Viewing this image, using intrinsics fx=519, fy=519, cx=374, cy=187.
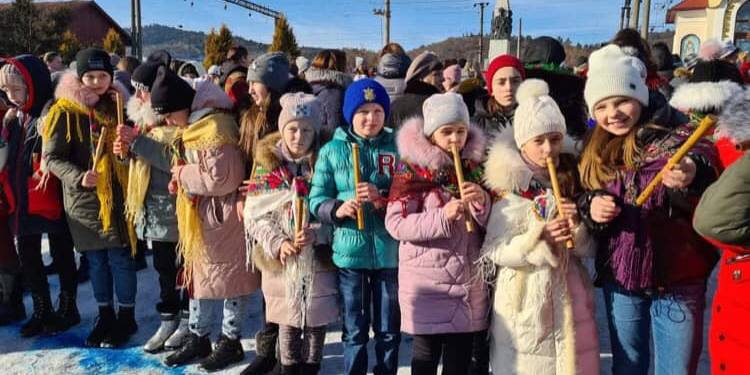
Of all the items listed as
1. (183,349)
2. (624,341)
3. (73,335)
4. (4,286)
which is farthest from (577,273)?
(4,286)

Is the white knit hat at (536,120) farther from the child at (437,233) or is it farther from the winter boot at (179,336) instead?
the winter boot at (179,336)

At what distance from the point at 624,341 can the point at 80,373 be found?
2982 millimetres

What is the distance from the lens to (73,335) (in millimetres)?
3598

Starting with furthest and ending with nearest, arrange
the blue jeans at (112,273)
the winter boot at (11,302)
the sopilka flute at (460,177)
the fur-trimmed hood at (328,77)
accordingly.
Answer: the fur-trimmed hood at (328,77)
the winter boot at (11,302)
the blue jeans at (112,273)
the sopilka flute at (460,177)

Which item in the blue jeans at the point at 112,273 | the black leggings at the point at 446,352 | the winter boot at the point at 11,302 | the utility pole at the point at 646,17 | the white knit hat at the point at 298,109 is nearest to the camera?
the black leggings at the point at 446,352

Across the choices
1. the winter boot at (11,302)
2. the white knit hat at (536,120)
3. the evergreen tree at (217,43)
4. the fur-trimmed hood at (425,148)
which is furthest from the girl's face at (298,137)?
the evergreen tree at (217,43)

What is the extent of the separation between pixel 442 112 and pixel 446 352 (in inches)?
44.3

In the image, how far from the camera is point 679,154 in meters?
1.82

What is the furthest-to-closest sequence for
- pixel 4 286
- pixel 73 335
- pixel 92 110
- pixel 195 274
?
pixel 4 286 < pixel 73 335 < pixel 92 110 < pixel 195 274

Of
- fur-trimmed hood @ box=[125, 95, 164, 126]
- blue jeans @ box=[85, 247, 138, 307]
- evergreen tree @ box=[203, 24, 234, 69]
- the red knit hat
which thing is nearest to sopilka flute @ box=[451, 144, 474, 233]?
the red knit hat

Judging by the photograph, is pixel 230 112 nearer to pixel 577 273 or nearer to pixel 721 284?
pixel 577 273

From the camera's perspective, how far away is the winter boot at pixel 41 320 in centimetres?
361

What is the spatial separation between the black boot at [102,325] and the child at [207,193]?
77 cm

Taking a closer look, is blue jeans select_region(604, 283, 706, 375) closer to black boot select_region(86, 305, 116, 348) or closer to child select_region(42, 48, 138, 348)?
child select_region(42, 48, 138, 348)
